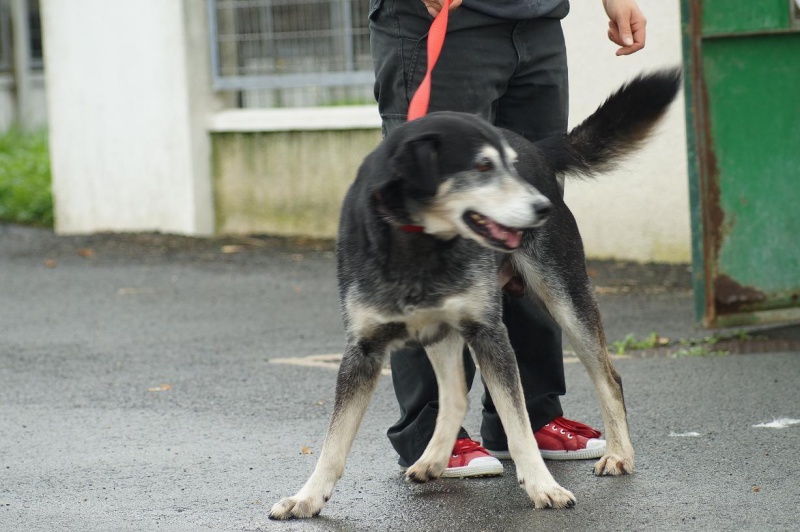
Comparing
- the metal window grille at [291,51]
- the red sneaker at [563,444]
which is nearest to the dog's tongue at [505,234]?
the red sneaker at [563,444]

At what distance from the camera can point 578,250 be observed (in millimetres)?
4297

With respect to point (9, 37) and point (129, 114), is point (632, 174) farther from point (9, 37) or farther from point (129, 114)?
point (9, 37)

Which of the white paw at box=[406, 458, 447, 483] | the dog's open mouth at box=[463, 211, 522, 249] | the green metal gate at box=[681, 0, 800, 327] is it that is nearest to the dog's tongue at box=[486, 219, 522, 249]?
the dog's open mouth at box=[463, 211, 522, 249]

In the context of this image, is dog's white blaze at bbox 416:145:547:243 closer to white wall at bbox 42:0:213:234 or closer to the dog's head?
the dog's head

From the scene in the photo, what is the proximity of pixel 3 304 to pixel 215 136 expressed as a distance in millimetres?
3358

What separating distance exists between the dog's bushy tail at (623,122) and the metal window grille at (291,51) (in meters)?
6.95

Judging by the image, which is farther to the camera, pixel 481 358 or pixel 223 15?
pixel 223 15

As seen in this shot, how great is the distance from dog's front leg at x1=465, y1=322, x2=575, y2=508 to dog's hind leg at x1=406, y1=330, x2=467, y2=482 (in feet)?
1.08

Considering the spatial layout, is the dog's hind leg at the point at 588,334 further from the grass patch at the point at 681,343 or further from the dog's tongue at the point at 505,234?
the grass patch at the point at 681,343

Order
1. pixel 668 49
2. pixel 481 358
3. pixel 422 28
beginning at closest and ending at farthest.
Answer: pixel 481 358 → pixel 422 28 → pixel 668 49

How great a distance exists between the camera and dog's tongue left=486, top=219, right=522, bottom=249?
362cm

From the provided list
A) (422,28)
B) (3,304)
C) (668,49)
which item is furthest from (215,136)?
(422,28)

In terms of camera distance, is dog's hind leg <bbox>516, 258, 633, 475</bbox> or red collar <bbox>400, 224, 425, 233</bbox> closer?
red collar <bbox>400, 224, 425, 233</bbox>

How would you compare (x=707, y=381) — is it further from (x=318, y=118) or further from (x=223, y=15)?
(x=223, y=15)
